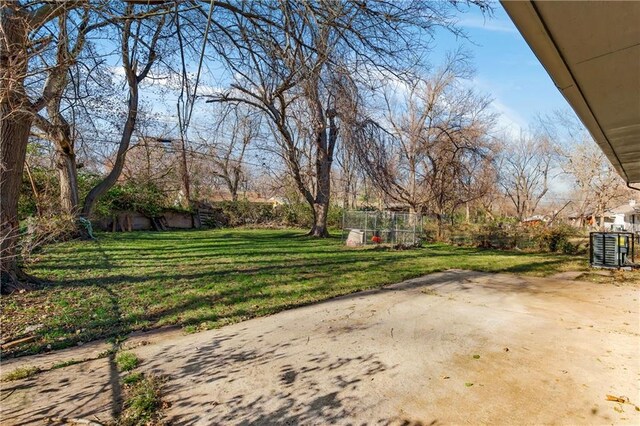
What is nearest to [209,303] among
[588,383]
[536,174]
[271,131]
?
[588,383]

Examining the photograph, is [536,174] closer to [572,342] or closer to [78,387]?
[572,342]

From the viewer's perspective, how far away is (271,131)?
→ 51.8ft

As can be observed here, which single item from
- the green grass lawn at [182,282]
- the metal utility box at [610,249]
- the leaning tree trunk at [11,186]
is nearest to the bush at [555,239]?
the green grass lawn at [182,282]

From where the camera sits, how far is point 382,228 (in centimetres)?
1396

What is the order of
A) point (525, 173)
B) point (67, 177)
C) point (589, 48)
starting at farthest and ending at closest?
1. point (525, 173)
2. point (67, 177)
3. point (589, 48)

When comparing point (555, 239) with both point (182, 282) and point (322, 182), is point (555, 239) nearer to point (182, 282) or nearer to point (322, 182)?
point (322, 182)

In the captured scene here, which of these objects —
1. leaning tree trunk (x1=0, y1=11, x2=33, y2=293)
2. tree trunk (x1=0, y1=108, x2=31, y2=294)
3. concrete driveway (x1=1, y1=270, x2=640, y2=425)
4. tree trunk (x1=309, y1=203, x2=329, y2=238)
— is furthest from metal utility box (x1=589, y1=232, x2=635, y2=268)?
tree trunk (x1=0, y1=108, x2=31, y2=294)

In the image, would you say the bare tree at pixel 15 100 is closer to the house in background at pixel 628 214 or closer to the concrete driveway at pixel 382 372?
the concrete driveway at pixel 382 372

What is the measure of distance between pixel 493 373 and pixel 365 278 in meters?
4.39

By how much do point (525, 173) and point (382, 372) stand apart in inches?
1491

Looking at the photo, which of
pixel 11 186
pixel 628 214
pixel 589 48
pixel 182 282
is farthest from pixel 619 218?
pixel 11 186

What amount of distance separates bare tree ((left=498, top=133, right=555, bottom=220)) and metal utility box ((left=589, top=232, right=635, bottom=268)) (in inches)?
1014

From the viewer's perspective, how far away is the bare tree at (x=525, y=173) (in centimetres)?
3369

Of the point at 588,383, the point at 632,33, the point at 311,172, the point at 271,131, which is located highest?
the point at 271,131
